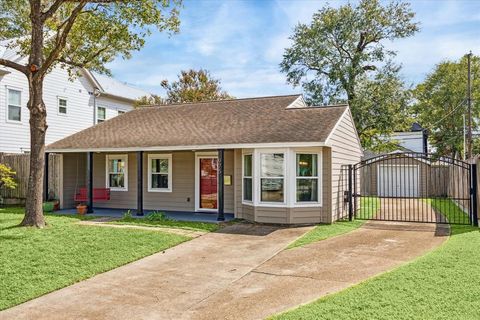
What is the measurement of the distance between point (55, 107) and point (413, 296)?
66.5 ft

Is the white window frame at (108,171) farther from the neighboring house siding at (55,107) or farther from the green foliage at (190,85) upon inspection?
the green foliage at (190,85)

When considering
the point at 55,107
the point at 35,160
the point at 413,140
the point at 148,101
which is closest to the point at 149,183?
the point at 35,160

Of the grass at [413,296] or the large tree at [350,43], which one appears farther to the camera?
the large tree at [350,43]

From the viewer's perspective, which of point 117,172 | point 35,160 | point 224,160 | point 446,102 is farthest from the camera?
point 446,102

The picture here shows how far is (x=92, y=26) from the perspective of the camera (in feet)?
42.2

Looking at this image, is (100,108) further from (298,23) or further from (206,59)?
(298,23)

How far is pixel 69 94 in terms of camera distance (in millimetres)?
21562

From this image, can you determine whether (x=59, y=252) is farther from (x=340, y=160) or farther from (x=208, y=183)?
(x=340, y=160)

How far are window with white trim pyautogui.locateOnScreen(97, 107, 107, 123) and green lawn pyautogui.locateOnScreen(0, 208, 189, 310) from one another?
44.9 ft

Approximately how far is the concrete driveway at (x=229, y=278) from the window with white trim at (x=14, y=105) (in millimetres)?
13416

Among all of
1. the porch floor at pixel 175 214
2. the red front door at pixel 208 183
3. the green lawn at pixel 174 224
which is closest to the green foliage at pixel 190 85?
the porch floor at pixel 175 214

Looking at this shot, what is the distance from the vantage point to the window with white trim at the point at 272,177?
1154cm

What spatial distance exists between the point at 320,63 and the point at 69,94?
16.9m

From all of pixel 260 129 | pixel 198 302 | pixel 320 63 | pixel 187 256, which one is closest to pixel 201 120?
pixel 260 129
